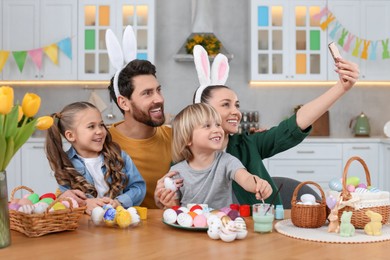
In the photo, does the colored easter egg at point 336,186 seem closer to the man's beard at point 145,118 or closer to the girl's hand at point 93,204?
the girl's hand at point 93,204

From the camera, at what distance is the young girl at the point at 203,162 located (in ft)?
6.93

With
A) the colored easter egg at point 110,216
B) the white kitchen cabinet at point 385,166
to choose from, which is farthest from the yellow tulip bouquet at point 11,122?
the white kitchen cabinet at point 385,166

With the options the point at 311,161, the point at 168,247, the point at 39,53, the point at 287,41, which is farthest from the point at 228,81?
the point at 168,247

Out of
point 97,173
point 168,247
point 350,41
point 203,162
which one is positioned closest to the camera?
Answer: point 168,247

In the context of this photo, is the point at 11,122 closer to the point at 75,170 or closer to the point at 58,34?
the point at 75,170

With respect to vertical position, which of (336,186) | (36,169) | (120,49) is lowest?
(36,169)

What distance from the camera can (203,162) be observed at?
85.7 inches

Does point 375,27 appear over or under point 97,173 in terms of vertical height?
over

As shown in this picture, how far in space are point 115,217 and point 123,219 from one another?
0.13ft

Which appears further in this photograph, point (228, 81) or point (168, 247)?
point (228, 81)

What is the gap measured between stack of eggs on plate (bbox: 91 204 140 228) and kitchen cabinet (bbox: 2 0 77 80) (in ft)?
11.9

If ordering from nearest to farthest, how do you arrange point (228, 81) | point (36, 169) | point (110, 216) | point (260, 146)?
point (110, 216), point (260, 146), point (36, 169), point (228, 81)

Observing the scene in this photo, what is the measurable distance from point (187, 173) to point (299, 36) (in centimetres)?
353

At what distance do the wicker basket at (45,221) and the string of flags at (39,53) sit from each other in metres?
3.67
